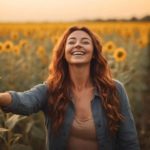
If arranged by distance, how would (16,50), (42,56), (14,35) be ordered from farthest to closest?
1. (14,35)
2. (42,56)
3. (16,50)

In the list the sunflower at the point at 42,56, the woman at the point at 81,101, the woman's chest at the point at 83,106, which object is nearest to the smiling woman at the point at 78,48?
the woman at the point at 81,101

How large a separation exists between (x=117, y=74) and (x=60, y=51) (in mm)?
1917

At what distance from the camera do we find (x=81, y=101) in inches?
86.9

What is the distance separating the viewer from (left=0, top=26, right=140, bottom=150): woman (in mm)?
2172

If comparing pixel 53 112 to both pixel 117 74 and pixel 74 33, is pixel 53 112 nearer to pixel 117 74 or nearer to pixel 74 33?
pixel 74 33

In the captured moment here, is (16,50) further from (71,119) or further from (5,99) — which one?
(5,99)

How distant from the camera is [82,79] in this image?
223cm

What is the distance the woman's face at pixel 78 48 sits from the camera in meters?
2.17

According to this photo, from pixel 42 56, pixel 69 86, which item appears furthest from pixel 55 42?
pixel 69 86

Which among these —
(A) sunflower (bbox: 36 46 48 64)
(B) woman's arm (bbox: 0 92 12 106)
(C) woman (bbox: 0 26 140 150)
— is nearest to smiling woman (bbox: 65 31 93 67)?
(C) woman (bbox: 0 26 140 150)

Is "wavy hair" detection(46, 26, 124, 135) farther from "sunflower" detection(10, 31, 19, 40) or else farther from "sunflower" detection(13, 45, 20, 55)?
"sunflower" detection(10, 31, 19, 40)

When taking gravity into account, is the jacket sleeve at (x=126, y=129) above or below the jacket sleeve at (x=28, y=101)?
below

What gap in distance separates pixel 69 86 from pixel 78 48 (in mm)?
165

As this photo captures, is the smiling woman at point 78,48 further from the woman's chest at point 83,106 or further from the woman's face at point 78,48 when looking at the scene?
the woman's chest at point 83,106
